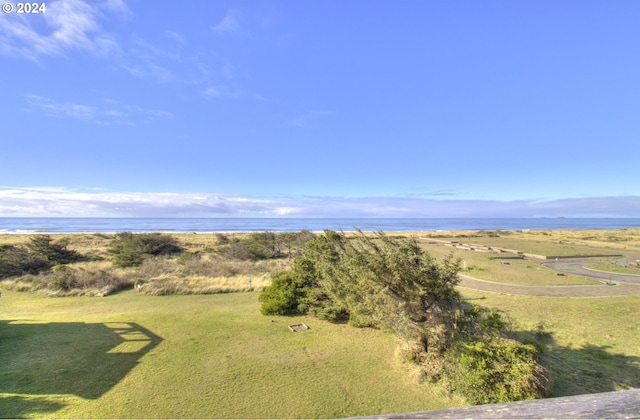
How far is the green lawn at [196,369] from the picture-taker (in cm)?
591

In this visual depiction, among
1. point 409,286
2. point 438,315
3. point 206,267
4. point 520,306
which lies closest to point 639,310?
point 520,306

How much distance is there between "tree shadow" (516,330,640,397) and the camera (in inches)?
263

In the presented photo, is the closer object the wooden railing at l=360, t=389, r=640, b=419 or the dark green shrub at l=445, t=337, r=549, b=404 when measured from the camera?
the wooden railing at l=360, t=389, r=640, b=419

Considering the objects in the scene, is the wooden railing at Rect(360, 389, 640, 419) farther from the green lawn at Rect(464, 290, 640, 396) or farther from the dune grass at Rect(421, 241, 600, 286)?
the dune grass at Rect(421, 241, 600, 286)

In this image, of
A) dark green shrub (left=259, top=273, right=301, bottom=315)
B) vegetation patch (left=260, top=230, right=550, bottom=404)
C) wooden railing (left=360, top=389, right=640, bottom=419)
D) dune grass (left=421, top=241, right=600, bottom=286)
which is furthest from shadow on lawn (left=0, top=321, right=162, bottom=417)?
dune grass (left=421, top=241, right=600, bottom=286)

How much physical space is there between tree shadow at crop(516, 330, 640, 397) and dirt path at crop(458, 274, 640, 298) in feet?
22.0

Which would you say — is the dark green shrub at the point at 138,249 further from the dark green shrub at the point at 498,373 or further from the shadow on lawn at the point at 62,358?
the dark green shrub at the point at 498,373

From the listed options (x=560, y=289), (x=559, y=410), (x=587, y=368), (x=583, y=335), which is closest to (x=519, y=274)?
(x=560, y=289)

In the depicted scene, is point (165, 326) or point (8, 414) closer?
point (8, 414)

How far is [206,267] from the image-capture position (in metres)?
21.1

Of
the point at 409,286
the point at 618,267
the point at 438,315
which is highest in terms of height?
the point at 409,286

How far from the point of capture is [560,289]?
15562 millimetres

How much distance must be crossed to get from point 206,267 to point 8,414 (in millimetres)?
15757

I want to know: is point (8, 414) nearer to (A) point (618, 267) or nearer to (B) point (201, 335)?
(B) point (201, 335)
